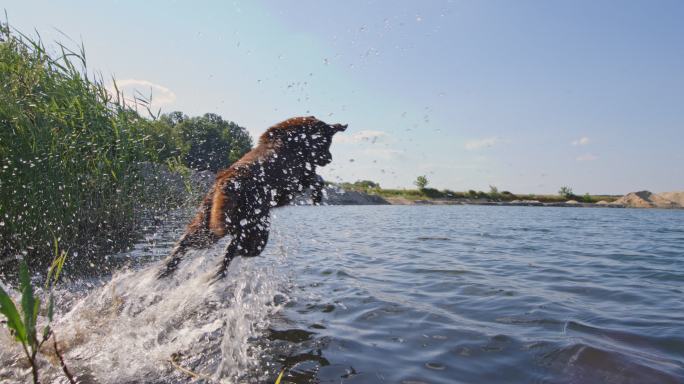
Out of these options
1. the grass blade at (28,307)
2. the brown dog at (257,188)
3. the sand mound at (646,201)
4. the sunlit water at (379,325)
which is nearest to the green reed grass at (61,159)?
the sunlit water at (379,325)

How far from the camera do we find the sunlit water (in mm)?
3635

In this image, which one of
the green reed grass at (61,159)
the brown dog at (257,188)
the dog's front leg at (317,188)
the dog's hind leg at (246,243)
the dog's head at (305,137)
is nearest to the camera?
the brown dog at (257,188)

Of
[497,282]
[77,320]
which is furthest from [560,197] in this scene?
[77,320]

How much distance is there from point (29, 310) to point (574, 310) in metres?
5.59

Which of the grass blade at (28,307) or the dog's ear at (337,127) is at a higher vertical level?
the dog's ear at (337,127)

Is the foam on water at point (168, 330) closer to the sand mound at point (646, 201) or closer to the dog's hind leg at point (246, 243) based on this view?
the dog's hind leg at point (246, 243)

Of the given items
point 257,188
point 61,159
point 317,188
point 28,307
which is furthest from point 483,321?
point 61,159

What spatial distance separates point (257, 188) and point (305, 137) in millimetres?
1051

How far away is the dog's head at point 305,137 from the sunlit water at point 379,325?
1836 mm

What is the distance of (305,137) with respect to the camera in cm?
554

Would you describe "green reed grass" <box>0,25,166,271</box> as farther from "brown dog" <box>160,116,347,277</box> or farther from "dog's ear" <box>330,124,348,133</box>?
"dog's ear" <box>330,124,348,133</box>

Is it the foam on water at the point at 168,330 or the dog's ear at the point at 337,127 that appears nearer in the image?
the foam on water at the point at 168,330

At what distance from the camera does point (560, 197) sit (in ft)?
218

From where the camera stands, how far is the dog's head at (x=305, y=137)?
5.41 meters
